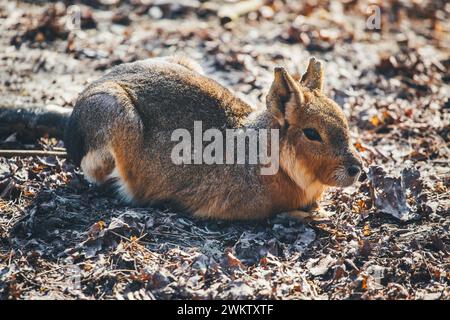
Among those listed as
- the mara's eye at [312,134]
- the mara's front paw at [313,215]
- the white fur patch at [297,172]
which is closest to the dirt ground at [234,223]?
the mara's front paw at [313,215]

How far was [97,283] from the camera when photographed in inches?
215

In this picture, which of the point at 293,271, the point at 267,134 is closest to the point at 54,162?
the point at 267,134

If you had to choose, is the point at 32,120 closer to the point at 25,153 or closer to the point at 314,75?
the point at 25,153

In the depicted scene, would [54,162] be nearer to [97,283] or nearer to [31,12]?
[97,283]

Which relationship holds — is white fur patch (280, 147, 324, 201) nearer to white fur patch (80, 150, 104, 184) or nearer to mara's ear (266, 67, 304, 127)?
Result: mara's ear (266, 67, 304, 127)

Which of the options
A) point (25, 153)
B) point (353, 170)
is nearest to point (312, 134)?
point (353, 170)

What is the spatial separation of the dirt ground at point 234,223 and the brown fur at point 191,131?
0.78 ft

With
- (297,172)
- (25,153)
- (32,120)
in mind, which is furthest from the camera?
(32,120)

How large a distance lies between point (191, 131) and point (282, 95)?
0.99 m

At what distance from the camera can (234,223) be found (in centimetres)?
652

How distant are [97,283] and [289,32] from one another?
6.77 m

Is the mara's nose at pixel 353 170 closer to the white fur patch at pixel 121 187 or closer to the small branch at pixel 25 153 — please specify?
the white fur patch at pixel 121 187

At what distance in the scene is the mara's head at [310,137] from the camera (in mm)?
6184

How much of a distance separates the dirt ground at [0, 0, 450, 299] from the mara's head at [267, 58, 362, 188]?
1.82ft
